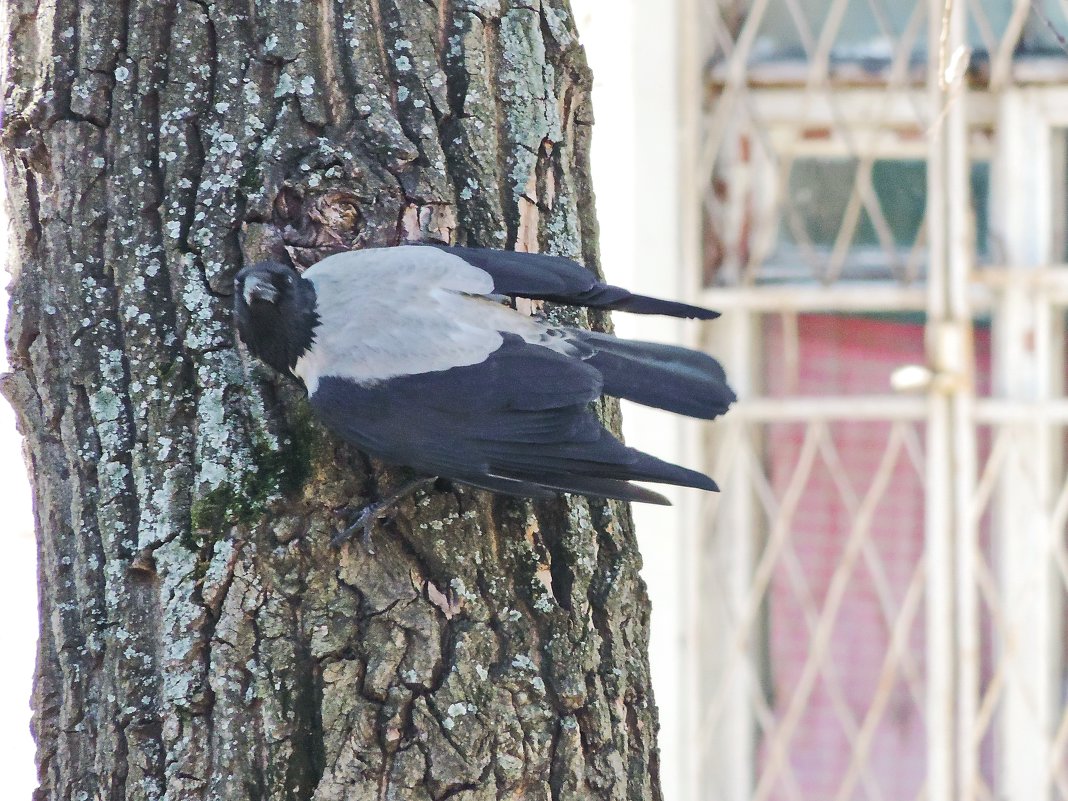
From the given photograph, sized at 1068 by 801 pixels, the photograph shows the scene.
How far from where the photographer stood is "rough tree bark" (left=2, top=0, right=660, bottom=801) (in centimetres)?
158

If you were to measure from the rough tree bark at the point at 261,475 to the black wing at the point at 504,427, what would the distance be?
76 millimetres

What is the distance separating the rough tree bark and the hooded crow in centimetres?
7

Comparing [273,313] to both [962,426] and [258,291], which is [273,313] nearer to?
[258,291]

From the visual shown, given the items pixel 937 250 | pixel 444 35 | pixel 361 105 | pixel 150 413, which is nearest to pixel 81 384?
pixel 150 413

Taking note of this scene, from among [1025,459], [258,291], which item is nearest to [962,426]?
[1025,459]

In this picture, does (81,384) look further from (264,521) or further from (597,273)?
(597,273)

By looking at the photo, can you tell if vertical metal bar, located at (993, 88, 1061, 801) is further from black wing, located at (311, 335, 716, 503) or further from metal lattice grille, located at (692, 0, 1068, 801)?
black wing, located at (311, 335, 716, 503)

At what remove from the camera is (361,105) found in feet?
5.70

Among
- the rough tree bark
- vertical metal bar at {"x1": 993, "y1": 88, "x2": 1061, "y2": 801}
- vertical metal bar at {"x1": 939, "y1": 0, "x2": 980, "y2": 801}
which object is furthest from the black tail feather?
vertical metal bar at {"x1": 993, "y1": 88, "x2": 1061, "y2": 801}

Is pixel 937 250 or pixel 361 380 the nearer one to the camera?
pixel 361 380

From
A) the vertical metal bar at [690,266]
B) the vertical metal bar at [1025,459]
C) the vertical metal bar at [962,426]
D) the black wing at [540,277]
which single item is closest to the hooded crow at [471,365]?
the black wing at [540,277]

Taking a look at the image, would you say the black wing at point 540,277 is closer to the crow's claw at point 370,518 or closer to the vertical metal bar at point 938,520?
the crow's claw at point 370,518

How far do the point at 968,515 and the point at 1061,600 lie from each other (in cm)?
41

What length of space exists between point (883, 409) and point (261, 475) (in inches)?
92.9
